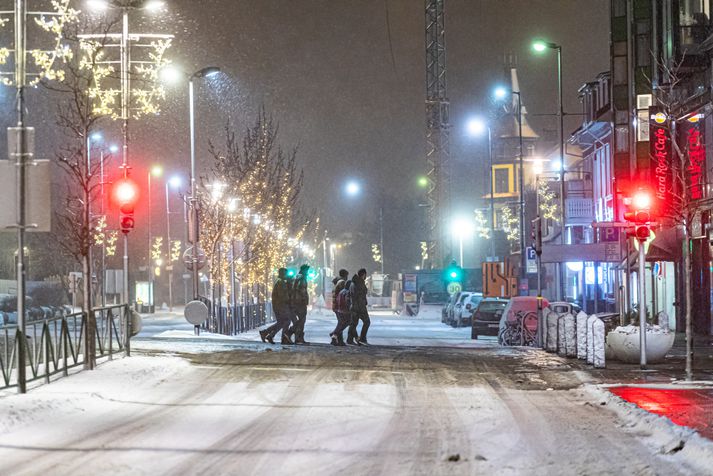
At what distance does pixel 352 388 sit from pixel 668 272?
27.0m

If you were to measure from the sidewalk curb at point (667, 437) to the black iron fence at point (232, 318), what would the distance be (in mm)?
24013

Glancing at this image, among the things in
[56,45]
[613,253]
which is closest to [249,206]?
[613,253]

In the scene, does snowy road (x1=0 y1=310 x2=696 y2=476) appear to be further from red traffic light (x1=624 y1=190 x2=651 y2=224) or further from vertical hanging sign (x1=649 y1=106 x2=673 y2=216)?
vertical hanging sign (x1=649 y1=106 x2=673 y2=216)

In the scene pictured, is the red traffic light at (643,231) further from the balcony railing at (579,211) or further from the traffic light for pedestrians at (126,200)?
the balcony railing at (579,211)

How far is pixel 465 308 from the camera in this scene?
156 ft

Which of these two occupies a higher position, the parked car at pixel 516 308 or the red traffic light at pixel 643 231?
the red traffic light at pixel 643 231

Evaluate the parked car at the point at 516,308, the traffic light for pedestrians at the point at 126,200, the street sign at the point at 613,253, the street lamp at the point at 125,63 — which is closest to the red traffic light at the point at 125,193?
the traffic light for pedestrians at the point at 126,200

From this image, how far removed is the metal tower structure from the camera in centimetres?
7581

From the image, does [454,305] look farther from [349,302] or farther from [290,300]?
[290,300]

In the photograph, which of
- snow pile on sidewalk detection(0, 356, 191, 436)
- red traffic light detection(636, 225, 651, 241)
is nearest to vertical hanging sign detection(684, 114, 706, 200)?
red traffic light detection(636, 225, 651, 241)

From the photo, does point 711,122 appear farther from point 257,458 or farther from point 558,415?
point 257,458

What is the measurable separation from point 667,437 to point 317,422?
377cm

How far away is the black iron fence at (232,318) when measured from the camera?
36.2 meters

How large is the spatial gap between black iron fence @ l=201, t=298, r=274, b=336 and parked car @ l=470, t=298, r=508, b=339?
28.6ft
